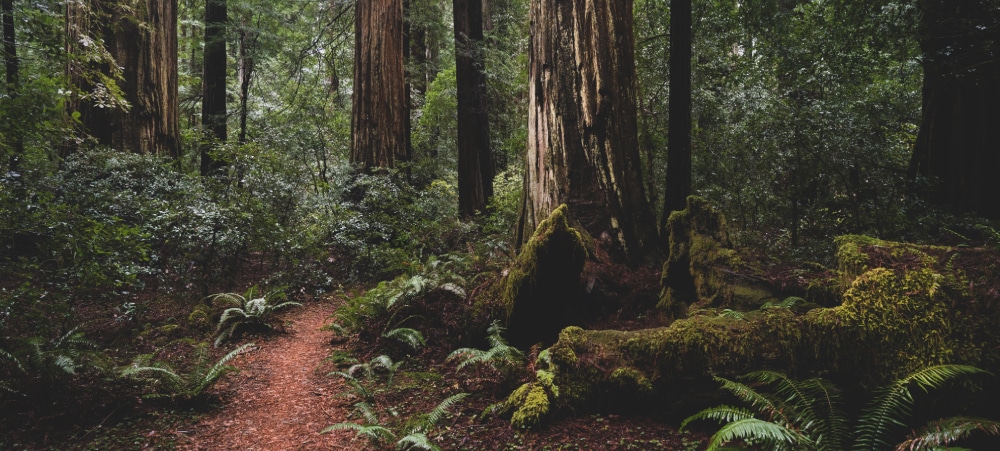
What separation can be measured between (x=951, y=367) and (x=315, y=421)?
4391 millimetres

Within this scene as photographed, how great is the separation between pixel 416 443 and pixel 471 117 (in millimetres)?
Result: 9882

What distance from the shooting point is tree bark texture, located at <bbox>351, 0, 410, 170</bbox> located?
11602 mm

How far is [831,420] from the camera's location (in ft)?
8.93

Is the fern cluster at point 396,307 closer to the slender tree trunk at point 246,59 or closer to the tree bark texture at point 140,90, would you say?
the tree bark texture at point 140,90

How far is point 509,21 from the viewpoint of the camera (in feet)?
54.4

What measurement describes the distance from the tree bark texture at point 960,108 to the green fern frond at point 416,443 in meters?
7.64

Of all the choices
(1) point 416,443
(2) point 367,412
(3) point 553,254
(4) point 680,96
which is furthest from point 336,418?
(4) point 680,96

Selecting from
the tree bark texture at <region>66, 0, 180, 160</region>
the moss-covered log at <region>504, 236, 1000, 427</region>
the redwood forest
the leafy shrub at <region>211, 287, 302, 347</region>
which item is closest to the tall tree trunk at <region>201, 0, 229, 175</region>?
the redwood forest

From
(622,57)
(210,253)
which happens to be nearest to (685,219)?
(622,57)

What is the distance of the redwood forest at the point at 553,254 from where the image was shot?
3.25 metres

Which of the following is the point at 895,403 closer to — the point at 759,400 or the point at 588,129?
the point at 759,400

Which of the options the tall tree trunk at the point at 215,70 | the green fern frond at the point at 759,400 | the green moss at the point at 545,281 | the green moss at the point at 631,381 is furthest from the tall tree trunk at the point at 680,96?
the tall tree trunk at the point at 215,70

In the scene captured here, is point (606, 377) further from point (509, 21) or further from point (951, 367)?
point (509, 21)

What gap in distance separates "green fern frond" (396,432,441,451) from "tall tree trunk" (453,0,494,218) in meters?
9.16
